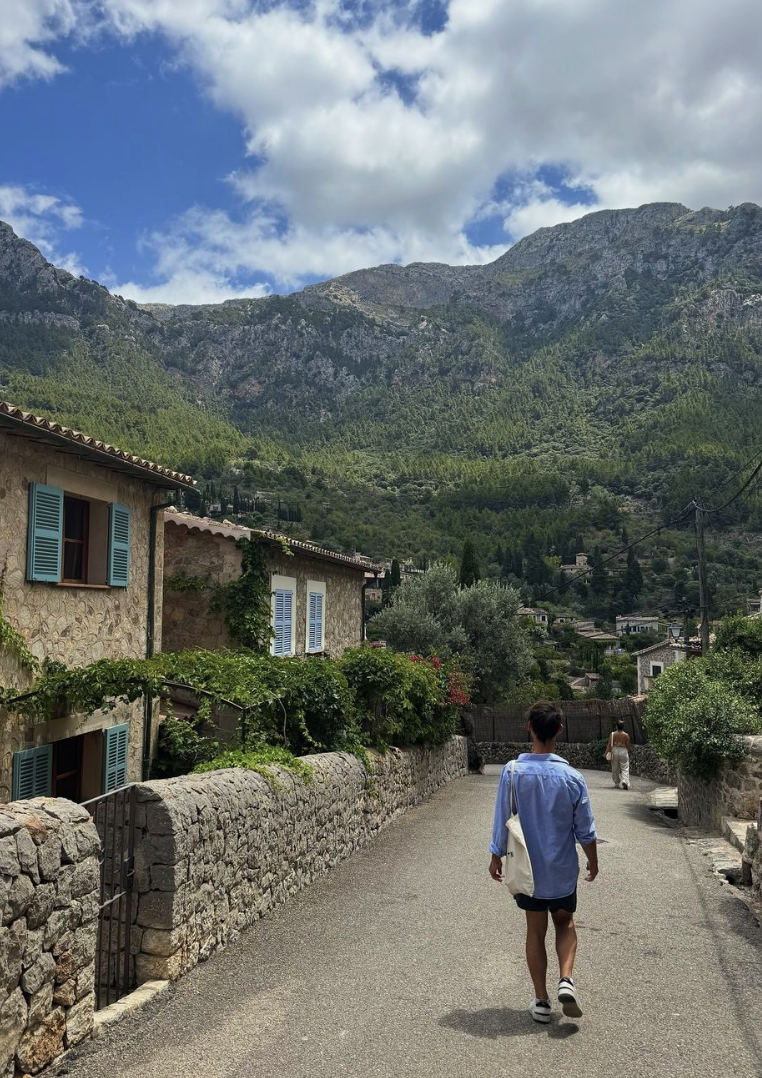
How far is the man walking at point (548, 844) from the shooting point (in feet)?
15.9

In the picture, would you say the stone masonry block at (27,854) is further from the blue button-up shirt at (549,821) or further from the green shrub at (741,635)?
the green shrub at (741,635)

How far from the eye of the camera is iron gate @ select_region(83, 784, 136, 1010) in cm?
546

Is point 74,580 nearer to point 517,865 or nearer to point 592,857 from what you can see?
point 517,865

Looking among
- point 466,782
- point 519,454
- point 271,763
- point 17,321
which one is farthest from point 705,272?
point 271,763

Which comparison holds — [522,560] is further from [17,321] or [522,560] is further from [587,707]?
[17,321]

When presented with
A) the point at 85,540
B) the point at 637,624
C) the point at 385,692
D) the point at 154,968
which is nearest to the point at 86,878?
the point at 154,968

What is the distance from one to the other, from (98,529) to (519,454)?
109 meters

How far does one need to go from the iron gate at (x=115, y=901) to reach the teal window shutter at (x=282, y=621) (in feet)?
33.4

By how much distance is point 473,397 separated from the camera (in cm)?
13600

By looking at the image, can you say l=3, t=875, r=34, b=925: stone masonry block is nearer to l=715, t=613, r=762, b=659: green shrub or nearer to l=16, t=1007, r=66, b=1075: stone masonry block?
l=16, t=1007, r=66, b=1075: stone masonry block

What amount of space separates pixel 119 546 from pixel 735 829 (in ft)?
30.4

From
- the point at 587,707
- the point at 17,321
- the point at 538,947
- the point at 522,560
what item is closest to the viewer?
the point at 538,947

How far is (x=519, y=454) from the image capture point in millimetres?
117000

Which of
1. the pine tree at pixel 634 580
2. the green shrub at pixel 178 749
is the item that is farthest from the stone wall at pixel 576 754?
the pine tree at pixel 634 580
